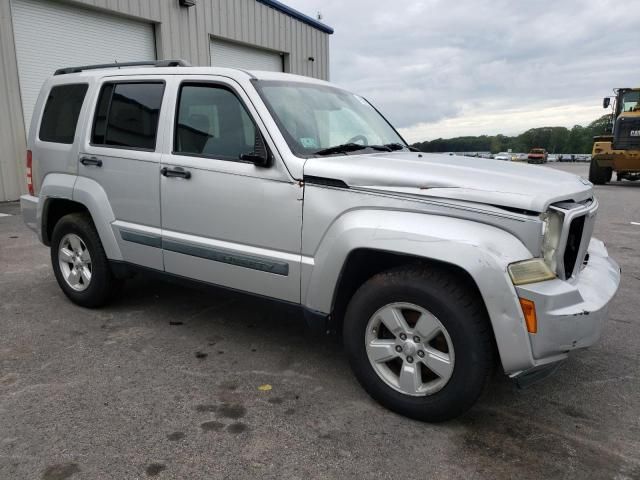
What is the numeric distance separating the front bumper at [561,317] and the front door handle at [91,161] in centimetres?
320

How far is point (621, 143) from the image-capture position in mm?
16484

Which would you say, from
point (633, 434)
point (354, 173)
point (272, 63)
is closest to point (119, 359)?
point (354, 173)

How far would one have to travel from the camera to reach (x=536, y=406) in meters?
2.88

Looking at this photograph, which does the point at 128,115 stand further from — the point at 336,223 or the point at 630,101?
the point at 630,101

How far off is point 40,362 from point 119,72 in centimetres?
227

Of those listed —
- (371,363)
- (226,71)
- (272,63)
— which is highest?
(272,63)

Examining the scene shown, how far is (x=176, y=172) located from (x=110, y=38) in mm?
9942

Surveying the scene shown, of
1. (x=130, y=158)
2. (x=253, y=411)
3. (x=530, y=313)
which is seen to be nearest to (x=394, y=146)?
(x=530, y=313)

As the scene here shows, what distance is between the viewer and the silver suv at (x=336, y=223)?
2418 mm

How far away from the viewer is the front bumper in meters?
2.32

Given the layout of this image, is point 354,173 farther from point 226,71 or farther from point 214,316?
point 214,316

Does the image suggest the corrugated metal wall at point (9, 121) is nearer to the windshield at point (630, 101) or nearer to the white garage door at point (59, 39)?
the white garage door at point (59, 39)

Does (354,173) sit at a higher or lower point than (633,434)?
higher

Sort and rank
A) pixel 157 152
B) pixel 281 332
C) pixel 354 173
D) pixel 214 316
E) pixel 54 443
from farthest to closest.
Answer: pixel 214 316 → pixel 281 332 → pixel 157 152 → pixel 354 173 → pixel 54 443
